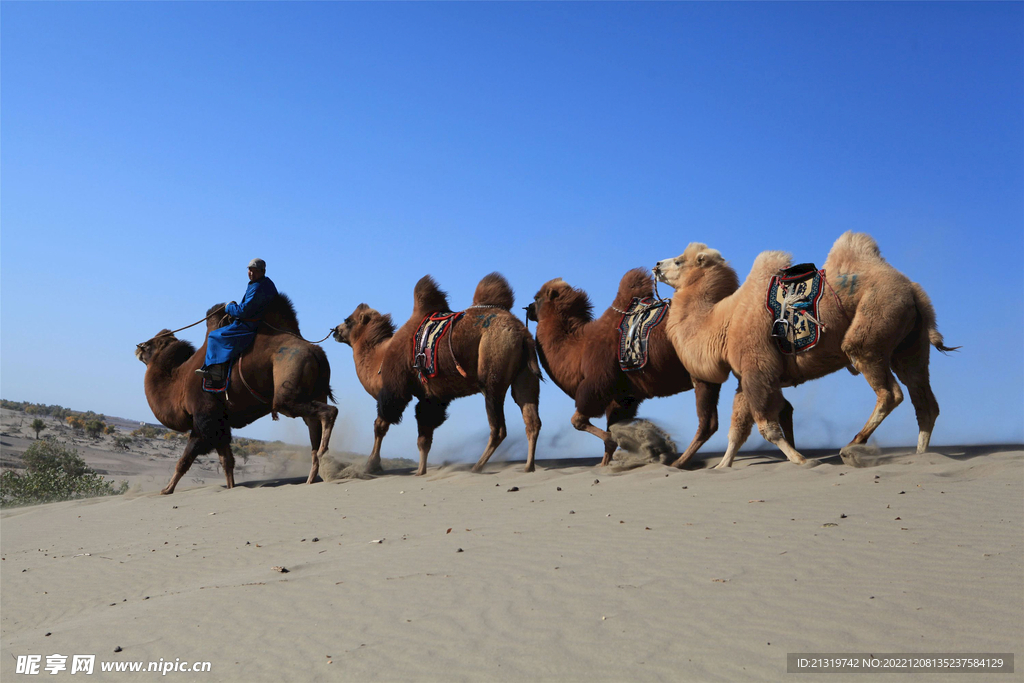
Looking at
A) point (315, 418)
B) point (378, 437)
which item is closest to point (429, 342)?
point (378, 437)

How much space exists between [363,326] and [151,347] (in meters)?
3.44

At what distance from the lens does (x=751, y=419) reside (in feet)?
28.5

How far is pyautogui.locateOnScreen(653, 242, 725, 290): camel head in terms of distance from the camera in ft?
31.5

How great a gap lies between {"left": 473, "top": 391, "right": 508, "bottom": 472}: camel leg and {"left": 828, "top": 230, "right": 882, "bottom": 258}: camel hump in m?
4.42

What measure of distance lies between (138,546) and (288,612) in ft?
12.4

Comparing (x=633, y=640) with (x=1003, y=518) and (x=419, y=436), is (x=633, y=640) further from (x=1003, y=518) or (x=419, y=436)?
(x=419, y=436)

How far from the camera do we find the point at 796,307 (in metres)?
8.03

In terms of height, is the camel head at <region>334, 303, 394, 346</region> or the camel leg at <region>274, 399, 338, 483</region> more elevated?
the camel head at <region>334, 303, 394, 346</region>

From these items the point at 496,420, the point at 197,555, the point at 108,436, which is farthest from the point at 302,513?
the point at 108,436

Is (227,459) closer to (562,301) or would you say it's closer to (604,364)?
(562,301)

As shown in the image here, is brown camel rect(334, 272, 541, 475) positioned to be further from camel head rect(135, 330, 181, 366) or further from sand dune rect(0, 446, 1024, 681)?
camel head rect(135, 330, 181, 366)

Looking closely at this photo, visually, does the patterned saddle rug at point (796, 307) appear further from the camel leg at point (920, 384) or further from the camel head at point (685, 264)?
the camel head at point (685, 264)

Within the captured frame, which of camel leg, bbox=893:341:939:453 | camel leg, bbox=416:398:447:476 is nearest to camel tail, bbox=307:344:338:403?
camel leg, bbox=416:398:447:476

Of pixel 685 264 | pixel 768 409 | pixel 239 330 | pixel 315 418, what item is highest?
pixel 685 264
